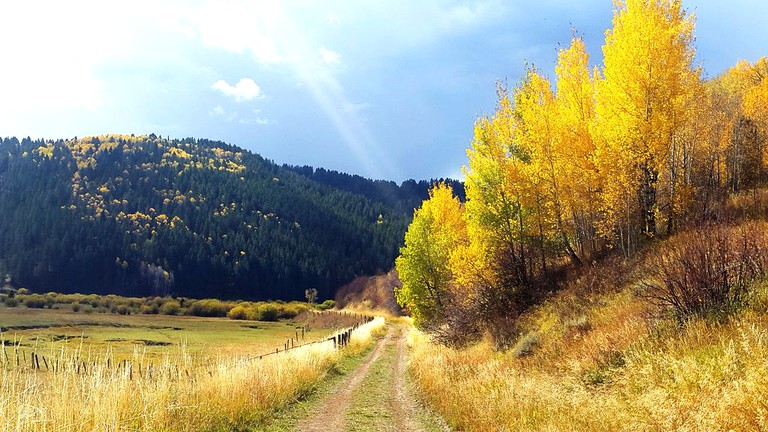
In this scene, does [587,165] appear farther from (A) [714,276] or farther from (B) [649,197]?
(A) [714,276]

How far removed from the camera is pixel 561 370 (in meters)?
12.1

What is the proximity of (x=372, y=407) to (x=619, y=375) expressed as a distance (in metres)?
8.78

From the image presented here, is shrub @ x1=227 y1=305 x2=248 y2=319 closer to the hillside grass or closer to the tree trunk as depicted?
the hillside grass

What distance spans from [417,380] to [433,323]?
1586cm

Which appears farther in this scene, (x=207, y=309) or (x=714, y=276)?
(x=207, y=309)

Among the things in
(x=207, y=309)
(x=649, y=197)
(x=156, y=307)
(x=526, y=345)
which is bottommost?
(x=207, y=309)

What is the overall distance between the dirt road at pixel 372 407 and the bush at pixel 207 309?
98.7m

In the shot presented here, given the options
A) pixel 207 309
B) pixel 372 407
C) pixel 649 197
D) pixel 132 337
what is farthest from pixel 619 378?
pixel 207 309

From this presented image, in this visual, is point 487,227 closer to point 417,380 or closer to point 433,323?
point 417,380

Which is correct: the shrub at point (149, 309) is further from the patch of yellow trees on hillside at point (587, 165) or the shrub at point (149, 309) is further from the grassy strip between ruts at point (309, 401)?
the patch of yellow trees on hillside at point (587, 165)

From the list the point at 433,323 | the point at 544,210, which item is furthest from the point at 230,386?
the point at 433,323

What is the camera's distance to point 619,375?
9.55 meters

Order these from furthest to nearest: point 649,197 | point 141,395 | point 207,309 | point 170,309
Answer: point 207,309 < point 170,309 < point 649,197 < point 141,395

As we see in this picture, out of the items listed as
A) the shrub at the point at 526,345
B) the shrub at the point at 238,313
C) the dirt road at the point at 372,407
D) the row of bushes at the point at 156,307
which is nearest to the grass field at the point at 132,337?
the dirt road at the point at 372,407
